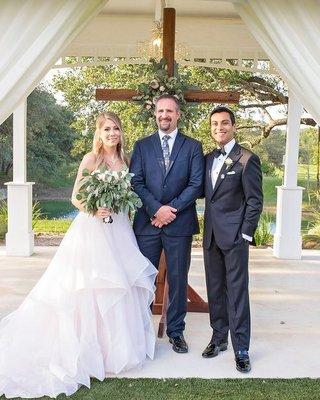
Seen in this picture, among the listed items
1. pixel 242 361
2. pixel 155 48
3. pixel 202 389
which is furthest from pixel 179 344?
pixel 155 48

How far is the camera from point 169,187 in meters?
3.62

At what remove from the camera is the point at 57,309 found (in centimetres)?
325

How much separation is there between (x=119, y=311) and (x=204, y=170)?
3.68 ft

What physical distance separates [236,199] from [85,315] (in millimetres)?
1222

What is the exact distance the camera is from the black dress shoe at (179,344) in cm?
373

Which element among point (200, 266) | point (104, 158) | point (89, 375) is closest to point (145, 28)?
point (200, 266)

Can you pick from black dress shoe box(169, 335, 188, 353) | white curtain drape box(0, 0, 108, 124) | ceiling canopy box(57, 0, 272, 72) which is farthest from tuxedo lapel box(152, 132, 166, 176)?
ceiling canopy box(57, 0, 272, 72)

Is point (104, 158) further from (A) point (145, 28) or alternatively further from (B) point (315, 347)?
(A) point (145, 28)

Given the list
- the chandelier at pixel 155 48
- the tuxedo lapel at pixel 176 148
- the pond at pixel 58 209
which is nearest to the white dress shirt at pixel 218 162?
the tuxedo lapel at pixel 176 148

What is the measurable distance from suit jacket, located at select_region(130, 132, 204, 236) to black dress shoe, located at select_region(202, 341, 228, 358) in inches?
32.1

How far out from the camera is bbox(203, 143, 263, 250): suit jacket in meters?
3.35

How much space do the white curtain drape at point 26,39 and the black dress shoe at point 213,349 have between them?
2102 millimetres

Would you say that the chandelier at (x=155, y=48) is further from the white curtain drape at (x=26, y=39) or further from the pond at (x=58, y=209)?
the pond at (x=58, y=209)

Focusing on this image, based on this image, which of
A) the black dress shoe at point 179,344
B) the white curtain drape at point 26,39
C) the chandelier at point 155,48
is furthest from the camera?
the chandelier at point 155,48
